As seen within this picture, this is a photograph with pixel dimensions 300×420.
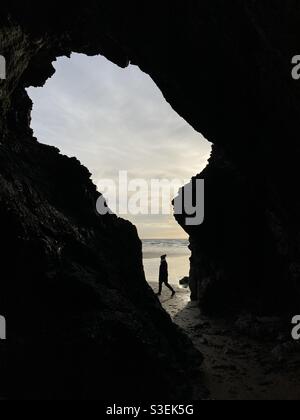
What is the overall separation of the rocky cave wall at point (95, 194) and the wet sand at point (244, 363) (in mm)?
1154

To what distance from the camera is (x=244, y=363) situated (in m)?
9.80

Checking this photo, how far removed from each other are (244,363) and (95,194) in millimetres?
7825

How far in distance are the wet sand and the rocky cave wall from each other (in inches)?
45.4

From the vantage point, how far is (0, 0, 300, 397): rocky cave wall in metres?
7.29

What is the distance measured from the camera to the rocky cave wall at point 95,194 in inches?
287
